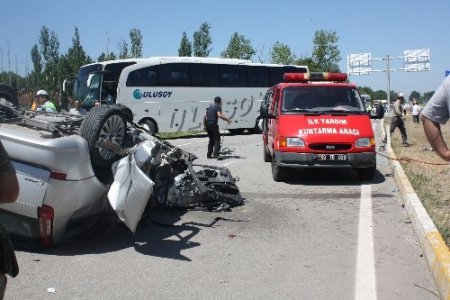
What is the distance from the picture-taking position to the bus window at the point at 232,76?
23.9 meters

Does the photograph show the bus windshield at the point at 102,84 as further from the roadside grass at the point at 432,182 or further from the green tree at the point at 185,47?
the green tree at the point at 185,47

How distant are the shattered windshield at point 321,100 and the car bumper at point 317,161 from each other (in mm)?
1058

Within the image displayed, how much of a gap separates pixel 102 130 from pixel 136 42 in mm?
40318

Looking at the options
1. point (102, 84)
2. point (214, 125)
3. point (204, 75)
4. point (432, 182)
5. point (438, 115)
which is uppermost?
point (204, 75)

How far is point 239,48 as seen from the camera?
4456 cm

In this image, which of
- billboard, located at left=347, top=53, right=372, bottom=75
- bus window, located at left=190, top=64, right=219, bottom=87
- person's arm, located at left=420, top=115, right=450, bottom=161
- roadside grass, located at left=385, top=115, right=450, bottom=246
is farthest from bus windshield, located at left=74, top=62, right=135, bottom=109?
billboard, located at left=347, top=53, right=372, bottom=75

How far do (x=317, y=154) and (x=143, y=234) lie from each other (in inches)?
168

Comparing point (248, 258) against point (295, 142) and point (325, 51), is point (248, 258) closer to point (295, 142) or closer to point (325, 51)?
point (295, 142)

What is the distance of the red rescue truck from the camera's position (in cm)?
944

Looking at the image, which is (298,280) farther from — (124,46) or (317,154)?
(124,46)

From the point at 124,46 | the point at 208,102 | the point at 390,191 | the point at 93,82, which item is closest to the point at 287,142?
the point at 390,191

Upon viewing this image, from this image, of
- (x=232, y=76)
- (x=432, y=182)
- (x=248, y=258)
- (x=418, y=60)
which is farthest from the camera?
(x=418, y=60)

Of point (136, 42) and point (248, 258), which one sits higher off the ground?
A: point (136, 42)

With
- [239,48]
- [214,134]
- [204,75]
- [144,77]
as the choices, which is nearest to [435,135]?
[214,134]
